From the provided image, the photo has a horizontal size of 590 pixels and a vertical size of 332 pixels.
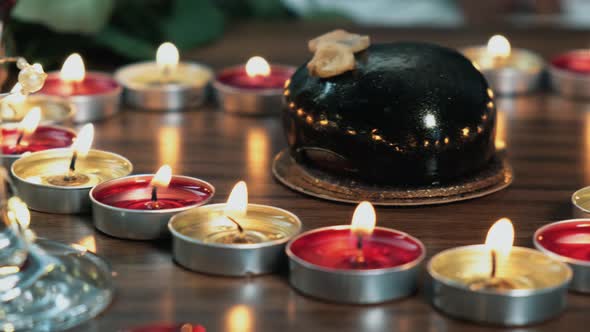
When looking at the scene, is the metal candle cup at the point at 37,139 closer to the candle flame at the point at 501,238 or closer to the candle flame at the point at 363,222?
the candle flame at the point at 363,222

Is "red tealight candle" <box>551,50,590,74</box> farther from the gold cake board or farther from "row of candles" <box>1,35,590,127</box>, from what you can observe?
the gold cake board

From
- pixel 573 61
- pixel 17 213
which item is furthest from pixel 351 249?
pixel 573 61

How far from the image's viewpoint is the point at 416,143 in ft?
4.07

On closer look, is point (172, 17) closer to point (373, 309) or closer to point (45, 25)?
point (45, 25)

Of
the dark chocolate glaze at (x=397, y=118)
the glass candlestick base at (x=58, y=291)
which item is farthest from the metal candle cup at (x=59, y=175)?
the dark chocolate glaze at (x=397, y=118)

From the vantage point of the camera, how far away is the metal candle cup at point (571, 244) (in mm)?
1009

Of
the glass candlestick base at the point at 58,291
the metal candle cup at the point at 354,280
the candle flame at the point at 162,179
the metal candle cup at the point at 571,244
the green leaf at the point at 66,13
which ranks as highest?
the green leaf at the point at 66,13

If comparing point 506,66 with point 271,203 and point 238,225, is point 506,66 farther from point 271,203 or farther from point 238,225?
point 238,225

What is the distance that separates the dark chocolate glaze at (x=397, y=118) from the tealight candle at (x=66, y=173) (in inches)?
9.3

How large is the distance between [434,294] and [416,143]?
30cm

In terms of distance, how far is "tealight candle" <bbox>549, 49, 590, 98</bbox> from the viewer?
1.73m

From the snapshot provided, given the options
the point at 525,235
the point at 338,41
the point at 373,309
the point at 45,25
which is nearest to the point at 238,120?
the point at 338,41

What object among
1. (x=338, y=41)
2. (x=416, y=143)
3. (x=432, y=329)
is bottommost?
(x=432, y=329)

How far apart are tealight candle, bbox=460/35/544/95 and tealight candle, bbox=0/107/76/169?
683 mm
